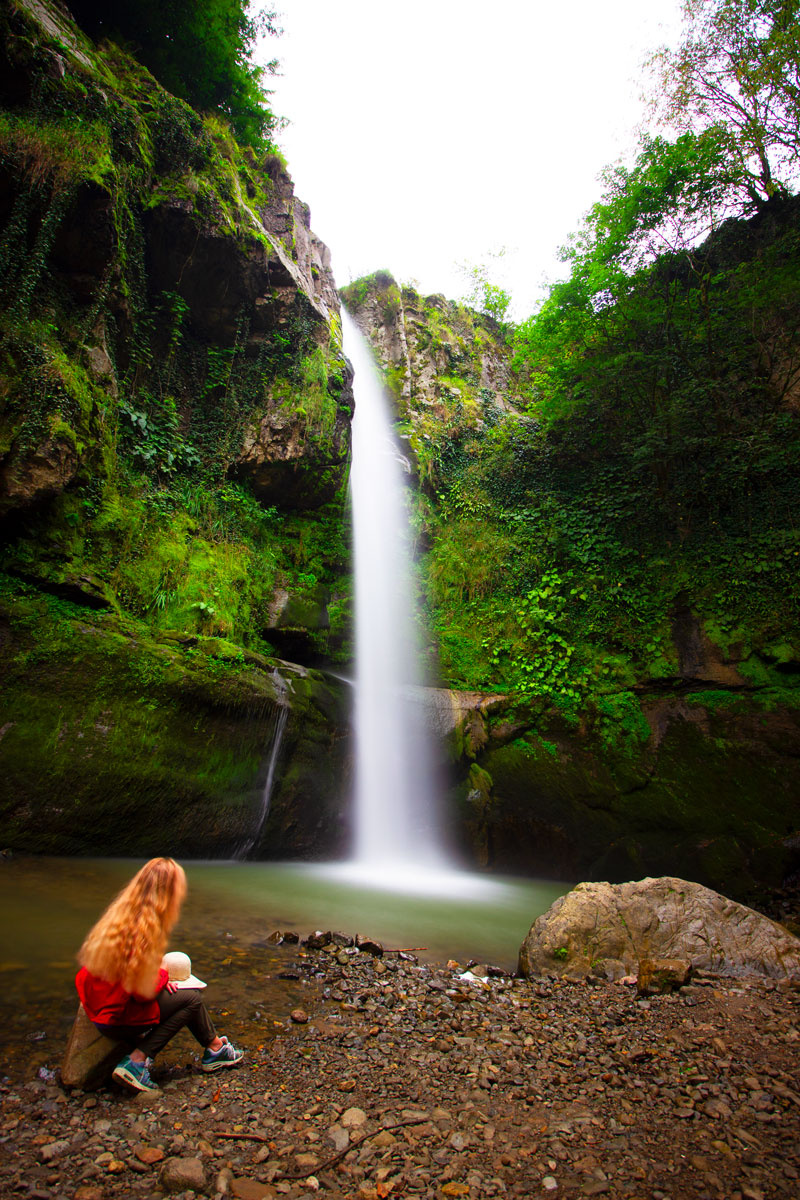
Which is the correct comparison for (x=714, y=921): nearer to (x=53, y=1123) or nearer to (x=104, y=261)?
(x=53, y=1123)

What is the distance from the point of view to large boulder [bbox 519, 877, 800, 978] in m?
3.90

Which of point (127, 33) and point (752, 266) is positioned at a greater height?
point (127, 33)

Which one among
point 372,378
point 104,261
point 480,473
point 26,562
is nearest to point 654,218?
point 480,473

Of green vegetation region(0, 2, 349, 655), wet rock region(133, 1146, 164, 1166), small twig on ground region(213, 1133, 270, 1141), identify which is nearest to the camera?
wet rock region(133, 1146, 164, 1166)

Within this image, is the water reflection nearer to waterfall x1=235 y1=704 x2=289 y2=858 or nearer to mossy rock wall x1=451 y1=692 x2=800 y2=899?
waterfall x1=235 y1=704 x2=289 y2=858

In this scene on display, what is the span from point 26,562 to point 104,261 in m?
4.91

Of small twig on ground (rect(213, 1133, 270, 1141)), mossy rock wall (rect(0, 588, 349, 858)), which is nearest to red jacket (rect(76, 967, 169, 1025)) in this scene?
small twig on ground (rect(213, 1133, 270, 1141))

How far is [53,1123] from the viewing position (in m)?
1.82

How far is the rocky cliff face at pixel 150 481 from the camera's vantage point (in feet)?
18.6

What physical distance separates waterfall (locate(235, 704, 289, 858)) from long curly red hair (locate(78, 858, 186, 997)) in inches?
184

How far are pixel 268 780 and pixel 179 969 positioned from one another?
4.68m

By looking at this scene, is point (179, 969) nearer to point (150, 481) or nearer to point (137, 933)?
point (137, 933)

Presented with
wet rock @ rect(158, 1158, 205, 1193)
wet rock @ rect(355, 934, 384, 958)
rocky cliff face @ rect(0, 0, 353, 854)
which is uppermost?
rocky cliff face @ rect(0, 0, 353, 854)

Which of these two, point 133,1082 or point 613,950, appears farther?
point 613,950
